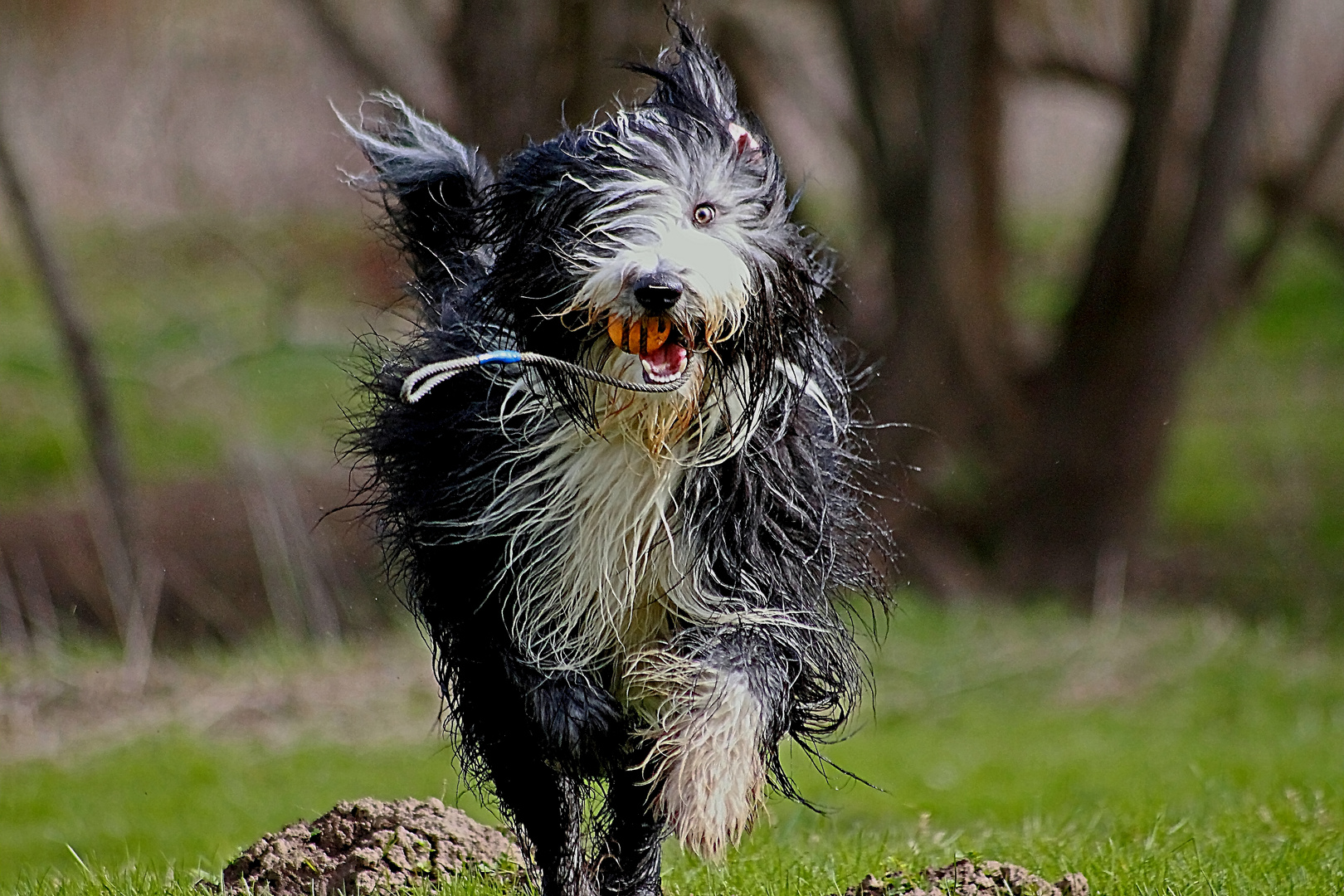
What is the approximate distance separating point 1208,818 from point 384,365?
306cm

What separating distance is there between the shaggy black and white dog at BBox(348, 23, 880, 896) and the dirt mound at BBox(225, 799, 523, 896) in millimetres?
377

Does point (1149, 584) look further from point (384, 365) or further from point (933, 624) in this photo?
point (384, 365)

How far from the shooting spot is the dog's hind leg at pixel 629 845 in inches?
178

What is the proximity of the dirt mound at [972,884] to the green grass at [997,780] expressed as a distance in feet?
0.43

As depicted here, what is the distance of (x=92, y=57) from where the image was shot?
1567cm

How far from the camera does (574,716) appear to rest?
13.5 feet

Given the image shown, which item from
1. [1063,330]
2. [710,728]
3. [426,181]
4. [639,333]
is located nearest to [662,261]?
[639,333]

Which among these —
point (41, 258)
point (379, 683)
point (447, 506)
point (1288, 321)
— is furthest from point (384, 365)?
point (1288, 321)

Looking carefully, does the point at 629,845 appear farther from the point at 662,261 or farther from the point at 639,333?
the point at 662,261

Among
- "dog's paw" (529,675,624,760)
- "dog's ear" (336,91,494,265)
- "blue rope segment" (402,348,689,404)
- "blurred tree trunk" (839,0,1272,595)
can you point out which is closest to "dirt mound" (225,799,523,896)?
"dog's paw" (529,675,624,760)

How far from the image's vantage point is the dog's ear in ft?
15.3

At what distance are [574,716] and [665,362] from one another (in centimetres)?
87

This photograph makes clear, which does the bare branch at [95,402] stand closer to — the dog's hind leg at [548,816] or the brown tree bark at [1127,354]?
the brown tree bark at [1127,354]

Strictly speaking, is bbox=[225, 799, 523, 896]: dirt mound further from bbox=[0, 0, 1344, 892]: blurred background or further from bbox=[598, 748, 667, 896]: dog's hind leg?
bbox=[0, 0, 1344, 892]: blurred background
